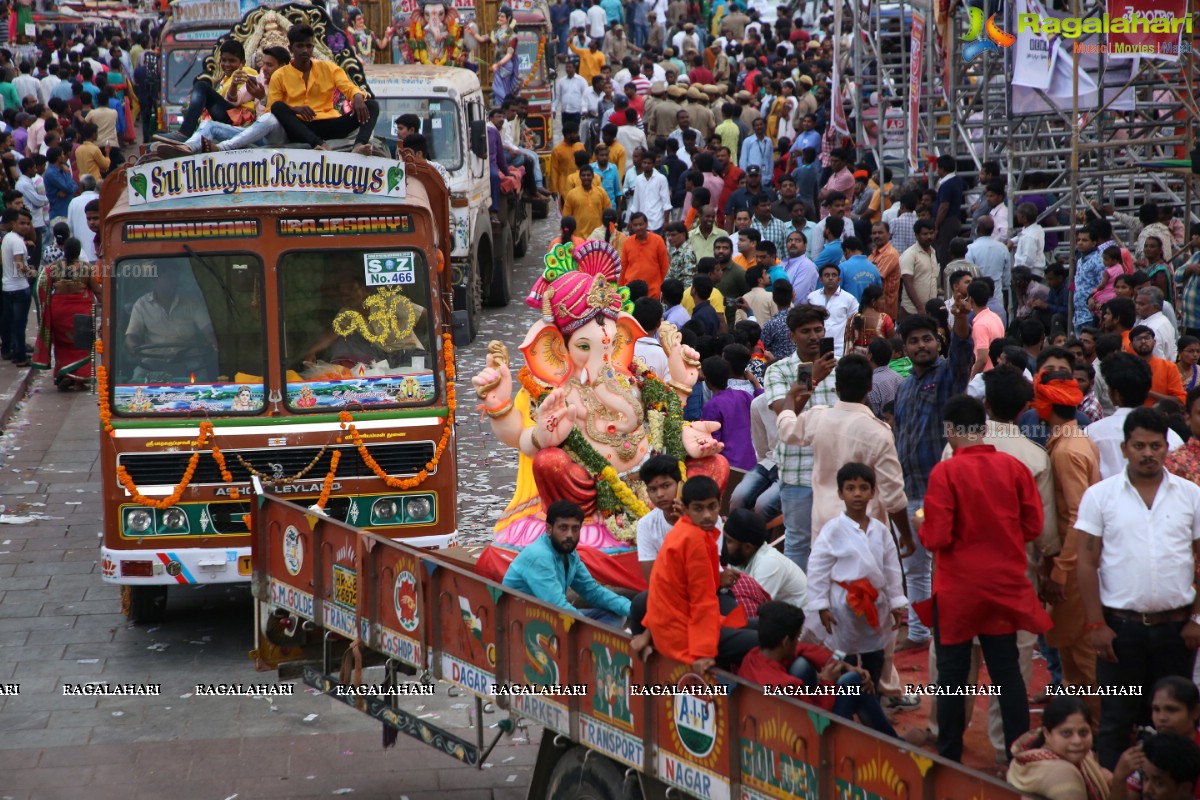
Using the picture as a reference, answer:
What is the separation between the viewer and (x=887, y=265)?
1375 cm

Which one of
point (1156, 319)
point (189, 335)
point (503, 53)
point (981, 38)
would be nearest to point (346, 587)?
point (189, 335)

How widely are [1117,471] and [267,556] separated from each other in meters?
4.18

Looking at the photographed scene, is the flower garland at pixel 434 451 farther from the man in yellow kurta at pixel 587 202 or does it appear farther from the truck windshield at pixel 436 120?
the man in yellow kurta at pixel 587 202

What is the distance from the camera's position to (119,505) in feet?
30.7

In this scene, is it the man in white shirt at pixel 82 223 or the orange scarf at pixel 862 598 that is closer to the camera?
the orange scarf at pixel 862 598

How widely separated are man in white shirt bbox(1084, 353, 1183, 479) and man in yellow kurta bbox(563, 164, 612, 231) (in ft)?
38.7

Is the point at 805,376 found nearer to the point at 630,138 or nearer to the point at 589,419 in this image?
the point at 589,419

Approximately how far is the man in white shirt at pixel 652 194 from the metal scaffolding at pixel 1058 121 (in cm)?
270

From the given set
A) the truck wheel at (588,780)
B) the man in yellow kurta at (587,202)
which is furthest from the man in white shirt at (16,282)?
the truck wheel at (588,780)

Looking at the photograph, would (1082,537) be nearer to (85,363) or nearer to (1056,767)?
(1056,767)

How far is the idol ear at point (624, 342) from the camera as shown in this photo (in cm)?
871

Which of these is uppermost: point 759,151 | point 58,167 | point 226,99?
point 226,99

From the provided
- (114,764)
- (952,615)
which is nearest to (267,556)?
(114,764)

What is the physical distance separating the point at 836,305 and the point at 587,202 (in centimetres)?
665
